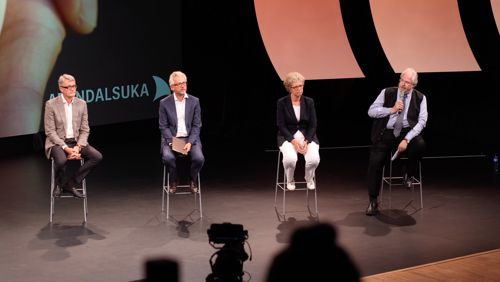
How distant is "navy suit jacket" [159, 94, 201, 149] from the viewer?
17.2 feet

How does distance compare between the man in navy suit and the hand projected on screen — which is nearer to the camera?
the man in navy suit

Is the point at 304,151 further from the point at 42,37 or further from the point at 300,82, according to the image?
the point at 42,37

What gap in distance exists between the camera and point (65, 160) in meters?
5.05

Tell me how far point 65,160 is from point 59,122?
0.34 meters

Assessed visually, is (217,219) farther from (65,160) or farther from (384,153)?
(384,153)

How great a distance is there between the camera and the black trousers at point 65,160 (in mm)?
5051

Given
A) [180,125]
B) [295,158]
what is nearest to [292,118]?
[295,158]

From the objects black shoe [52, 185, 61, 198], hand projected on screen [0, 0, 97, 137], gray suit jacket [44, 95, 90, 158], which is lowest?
black shoe [52, 185, 61, 198]

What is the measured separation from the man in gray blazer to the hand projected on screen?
2552 millimetres

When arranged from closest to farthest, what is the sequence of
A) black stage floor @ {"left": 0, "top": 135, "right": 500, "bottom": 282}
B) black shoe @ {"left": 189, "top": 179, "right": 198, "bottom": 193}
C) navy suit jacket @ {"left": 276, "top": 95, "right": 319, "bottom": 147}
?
black stage floor @ {"left": 0, "top": 135, "right": 500, "bottom": 282} → black shoe @ {"left": 189, "top": 179, "right": 198, "bottom": 193} → navy suit jacket @ {"left": 276, "top": 95, "right": 319, "bottom": 147}

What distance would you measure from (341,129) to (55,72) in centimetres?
433

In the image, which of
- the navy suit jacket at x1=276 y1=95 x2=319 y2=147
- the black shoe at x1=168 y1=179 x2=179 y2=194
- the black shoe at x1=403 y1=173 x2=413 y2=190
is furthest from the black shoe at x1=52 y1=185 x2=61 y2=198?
the black shoe at x1=403 y1=173 x2=413 y2=190

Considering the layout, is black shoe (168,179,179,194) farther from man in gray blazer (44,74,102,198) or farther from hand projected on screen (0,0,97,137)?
hand projected on screen (0,0,97,137)

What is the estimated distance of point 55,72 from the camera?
7.85 m
